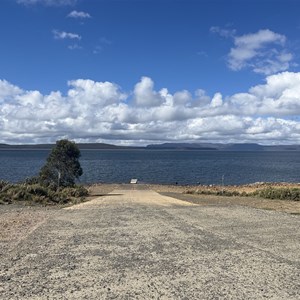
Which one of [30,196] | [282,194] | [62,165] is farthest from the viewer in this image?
[62,165]

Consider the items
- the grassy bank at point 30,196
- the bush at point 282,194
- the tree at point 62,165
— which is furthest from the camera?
the tree at point 62,165

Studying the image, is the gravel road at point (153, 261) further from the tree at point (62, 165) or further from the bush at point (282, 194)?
the tree at point (62, 165)

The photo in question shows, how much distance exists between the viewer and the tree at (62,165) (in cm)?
4291

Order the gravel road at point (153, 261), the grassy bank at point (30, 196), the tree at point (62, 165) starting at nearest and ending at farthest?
the gravel road at point (153, 261)
the grassy bank at point (30, 196)
the tree at point (62, 165)

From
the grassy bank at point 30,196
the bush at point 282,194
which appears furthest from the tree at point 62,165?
the bush at point 282,194

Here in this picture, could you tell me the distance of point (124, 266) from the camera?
9312 millimetres

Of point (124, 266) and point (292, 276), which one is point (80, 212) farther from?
point (292, 276)

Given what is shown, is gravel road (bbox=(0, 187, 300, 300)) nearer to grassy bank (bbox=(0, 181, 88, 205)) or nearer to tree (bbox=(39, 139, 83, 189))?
grassy bank (bbox=(0, 181, 88, 205))

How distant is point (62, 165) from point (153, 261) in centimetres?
3492

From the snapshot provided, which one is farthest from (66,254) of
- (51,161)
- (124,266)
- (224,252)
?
(51,161)

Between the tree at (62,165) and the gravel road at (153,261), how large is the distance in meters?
27.4

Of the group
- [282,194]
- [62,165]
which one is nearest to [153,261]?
[282,194]

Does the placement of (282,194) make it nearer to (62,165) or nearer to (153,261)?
(62,165)

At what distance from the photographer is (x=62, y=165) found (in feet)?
143
